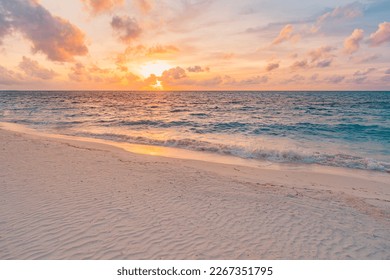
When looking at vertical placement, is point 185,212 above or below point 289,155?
below

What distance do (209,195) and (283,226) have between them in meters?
2.76

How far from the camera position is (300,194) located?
8969 mm

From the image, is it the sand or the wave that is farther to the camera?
the wave

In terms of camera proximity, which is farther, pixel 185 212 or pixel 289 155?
pixel 289 155

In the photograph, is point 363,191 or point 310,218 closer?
point 310,218

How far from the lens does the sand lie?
5.55 m

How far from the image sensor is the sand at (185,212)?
5.55 metres

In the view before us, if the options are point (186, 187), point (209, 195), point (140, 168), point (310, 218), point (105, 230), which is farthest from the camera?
point (140, 168)

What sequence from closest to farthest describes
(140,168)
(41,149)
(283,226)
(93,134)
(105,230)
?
(105,230)
(283,226)
(140,168)
(41,149)
(93,134)

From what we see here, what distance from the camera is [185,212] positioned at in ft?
23.6

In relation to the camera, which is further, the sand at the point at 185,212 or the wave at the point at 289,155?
the wave at the point at 289,155
